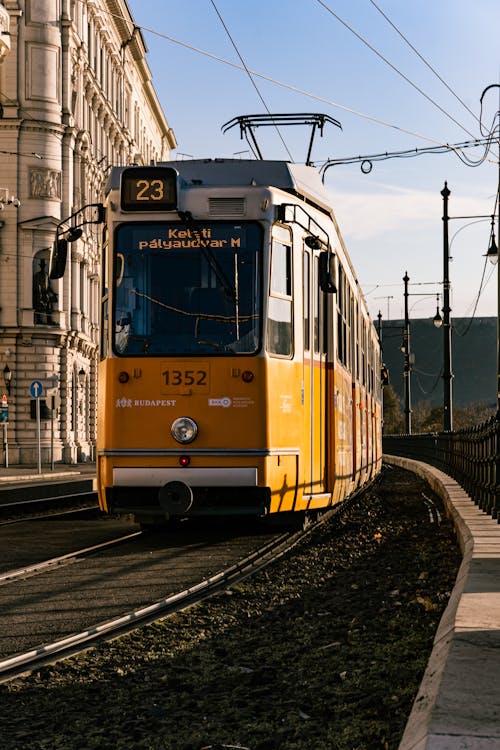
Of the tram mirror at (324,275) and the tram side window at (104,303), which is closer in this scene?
the tram side window at (104,303)

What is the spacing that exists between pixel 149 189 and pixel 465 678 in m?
7.35

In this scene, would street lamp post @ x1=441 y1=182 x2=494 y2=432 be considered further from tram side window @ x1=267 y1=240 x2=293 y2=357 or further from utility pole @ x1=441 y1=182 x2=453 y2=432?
tram side window @ x1=267 y1=240 x2=293 y2=357

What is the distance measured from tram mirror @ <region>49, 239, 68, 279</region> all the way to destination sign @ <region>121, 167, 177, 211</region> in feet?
2.38

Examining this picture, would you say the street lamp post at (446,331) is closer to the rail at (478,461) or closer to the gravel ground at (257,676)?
the rail at (478,461)

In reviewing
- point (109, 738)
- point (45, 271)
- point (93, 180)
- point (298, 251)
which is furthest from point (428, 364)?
point (109, 738)

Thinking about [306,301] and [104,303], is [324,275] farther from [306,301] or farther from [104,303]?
[104,303]

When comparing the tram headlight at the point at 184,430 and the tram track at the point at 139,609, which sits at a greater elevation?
the tram headlight at the point at 184,430

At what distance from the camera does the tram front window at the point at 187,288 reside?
10.7 meters

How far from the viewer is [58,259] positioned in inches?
414

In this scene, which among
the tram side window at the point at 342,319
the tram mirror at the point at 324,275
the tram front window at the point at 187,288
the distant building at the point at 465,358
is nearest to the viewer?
the tram front window at the point at 187,288

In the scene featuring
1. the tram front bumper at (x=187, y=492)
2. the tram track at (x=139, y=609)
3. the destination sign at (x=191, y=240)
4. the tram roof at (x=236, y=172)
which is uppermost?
the tram roof at (x=236, y=172)

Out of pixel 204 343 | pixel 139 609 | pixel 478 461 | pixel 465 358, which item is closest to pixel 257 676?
pixel 139 609

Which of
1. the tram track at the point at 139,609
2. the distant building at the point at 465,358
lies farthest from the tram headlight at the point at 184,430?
the distant building at the point at 465,358

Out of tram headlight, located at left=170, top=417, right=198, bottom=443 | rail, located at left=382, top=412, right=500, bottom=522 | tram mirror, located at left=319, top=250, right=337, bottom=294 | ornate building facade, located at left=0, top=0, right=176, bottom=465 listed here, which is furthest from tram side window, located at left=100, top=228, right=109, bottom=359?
ornate building facade, located at left=0, top=0, right=176, bottom=465
